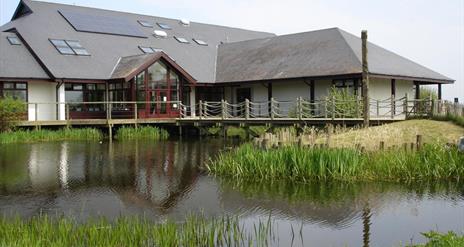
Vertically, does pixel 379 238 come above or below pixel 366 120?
below

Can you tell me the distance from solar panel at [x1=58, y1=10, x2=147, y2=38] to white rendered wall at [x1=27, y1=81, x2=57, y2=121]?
16.6 feet

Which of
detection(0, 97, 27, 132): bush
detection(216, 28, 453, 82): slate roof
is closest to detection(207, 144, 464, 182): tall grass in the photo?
detection(216, 28, 453, 82): slate roof

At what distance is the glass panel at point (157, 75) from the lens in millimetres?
28470

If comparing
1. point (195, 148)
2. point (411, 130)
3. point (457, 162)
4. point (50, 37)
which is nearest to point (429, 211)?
point (457, 162)

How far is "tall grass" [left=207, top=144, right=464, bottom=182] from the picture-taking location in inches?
464

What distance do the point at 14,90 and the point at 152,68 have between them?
695cm

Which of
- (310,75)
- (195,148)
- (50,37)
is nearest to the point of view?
(195,148)

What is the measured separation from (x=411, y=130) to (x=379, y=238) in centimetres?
943

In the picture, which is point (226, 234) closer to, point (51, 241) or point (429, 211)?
point (51, 241)

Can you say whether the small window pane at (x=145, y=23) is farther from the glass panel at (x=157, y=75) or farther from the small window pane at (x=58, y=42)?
the glass panel at (x=157, y=75)

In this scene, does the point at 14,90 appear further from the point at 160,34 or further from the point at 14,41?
the point at 160,34

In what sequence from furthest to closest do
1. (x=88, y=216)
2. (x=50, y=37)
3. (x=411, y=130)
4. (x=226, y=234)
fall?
(x=50, y=37) → (x=411, y=130) → (x=88, y=216) → (x=226, y=234)

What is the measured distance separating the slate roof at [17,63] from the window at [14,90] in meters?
0.76

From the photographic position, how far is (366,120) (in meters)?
18.3
